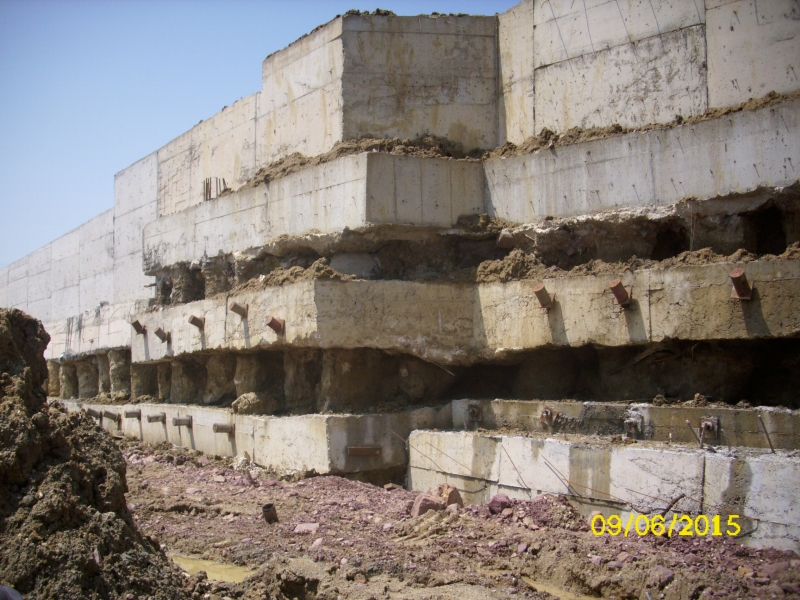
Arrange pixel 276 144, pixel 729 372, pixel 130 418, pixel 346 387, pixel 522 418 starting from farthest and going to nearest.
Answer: pixel 130 418 → pixel 276 144 → pixel 346 387 → pixel 522 418 → pixel 729 372

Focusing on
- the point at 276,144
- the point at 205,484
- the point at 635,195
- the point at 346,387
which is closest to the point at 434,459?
the point at 346,387

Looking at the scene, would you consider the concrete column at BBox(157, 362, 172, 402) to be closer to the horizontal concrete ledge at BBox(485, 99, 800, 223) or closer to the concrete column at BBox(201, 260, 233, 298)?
the concrete column at BBox(201, 260, 233, 298)

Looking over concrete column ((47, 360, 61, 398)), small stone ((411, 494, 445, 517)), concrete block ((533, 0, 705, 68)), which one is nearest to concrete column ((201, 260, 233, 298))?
concrete block ((533, 0, 705, 68))

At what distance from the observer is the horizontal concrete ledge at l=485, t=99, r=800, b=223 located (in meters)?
7.64

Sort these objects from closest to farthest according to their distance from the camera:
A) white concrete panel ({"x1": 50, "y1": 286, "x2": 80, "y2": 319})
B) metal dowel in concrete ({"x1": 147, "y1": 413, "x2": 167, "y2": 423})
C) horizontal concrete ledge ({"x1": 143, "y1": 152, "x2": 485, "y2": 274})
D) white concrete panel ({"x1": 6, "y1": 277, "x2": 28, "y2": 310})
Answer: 1. horizontal concrete ledge ({"x1": 143, "y1": 152, "x2": 485, "y2": 274})
2. metal dowel in concrete ({"x1": 147, "y1": 413, "x2": 167, "y2": 423})
3. white concrete panel ({"x1": 50, "y1": 286, "x2": 80, "y2": 319})
4. white concrete panel ({"x1": 6, "y1": 277, "x2": 28, "y2": 310})

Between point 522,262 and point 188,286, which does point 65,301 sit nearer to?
point 188,286

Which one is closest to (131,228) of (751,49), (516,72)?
(516,72)

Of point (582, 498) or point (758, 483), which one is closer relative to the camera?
point (758, 483)

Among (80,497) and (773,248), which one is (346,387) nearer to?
(773,248)

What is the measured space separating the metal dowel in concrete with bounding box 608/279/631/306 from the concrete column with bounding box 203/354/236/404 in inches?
259

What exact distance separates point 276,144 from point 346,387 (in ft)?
14.8

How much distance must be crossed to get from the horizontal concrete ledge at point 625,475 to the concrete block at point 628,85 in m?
4.10

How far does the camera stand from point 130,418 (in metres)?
14.5

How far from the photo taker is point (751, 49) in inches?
333
